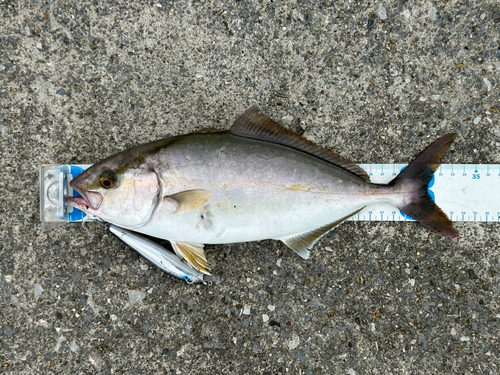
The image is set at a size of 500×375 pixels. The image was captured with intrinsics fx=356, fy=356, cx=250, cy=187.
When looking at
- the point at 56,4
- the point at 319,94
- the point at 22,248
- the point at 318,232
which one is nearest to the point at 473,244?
the point at 318,232

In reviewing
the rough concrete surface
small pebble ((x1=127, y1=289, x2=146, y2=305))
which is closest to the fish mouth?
the rough concrete surface

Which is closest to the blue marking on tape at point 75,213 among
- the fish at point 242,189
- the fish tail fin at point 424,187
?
the fish at point 242,189

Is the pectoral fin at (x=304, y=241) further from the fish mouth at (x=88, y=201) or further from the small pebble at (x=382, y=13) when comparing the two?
the small pebble at (x=382, y=13)

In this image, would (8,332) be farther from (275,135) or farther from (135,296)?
(275,135)

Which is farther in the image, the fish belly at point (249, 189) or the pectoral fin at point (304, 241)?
the pectoral fin at point (304, 241)

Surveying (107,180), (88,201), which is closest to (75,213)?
(88,201)

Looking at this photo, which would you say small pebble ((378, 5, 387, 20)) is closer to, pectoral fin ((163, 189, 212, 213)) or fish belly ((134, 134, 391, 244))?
fish belly ((134, 134, 391, 244))

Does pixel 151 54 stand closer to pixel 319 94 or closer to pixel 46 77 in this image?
pixel 46 77
